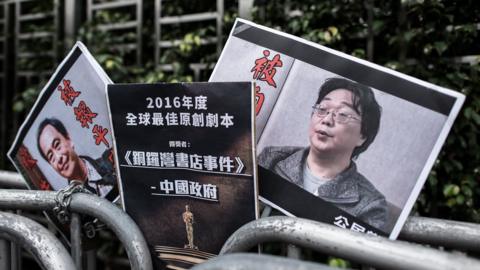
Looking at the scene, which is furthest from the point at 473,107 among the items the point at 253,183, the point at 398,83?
the point at 253,183

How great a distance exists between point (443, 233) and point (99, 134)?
3.61ft

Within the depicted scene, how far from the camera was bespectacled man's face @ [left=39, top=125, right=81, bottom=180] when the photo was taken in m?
1.79

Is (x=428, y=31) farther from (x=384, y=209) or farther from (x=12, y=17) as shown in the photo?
(x=12, y=17)

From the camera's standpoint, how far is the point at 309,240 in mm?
1229

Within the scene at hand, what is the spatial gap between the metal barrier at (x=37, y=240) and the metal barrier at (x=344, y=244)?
491 mm

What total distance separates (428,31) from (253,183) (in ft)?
6.06

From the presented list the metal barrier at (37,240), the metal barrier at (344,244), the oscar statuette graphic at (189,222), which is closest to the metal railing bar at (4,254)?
the metal barrier at (37,240)

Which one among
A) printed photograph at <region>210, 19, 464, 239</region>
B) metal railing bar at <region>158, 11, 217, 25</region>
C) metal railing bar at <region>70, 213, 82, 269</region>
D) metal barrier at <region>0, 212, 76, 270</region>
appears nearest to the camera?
printed photograph at <region>210, 19, 464, 239</region>

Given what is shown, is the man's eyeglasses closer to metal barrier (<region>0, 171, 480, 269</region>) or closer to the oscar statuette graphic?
metal barrier (<region>0, 171, 480, 269</region>)

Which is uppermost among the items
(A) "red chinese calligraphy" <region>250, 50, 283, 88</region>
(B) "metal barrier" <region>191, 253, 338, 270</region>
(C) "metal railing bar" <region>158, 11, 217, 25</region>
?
(C) "metal railing bar" <region>158, 11, 217, 25</region>

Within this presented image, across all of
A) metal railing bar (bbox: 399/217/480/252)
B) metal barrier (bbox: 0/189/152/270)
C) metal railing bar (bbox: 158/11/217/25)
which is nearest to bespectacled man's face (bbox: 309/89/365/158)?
metal railing bar (bbox: 399/217/480/252)

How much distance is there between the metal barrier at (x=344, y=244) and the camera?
1035 millimetres

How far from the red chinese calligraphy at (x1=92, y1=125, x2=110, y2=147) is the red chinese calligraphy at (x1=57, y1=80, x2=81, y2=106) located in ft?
0.44

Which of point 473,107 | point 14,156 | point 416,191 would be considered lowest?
point 14,156
